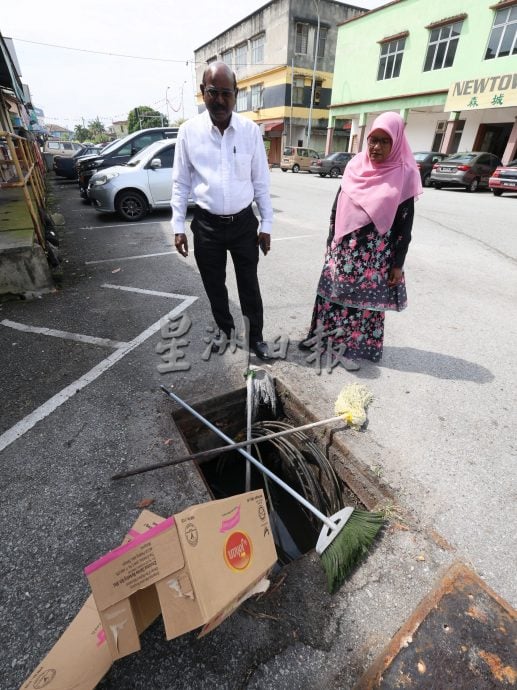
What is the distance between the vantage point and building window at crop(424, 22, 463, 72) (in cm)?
1873

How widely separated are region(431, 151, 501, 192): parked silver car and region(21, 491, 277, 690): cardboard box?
1767 cm

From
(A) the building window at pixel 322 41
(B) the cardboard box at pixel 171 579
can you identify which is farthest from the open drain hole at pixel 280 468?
(A) the building window at pixel 322 41

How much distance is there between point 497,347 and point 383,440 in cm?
193

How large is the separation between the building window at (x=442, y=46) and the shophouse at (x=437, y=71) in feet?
0.14

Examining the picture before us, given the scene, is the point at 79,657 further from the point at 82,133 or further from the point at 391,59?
the point at 82,133

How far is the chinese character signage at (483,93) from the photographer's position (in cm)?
1644

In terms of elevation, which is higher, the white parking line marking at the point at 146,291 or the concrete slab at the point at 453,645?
the concrete slab at the point at 453,645

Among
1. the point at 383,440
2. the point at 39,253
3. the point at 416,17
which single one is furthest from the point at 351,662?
the point at 416,17

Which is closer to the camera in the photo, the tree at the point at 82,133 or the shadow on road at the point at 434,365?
the shadow on road at the point at 434,365

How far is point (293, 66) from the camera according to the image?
31078 mm

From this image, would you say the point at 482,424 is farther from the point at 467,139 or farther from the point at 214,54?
the point at 214,54

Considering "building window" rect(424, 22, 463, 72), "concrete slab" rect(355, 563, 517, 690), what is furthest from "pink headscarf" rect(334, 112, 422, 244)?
"building window" rect(424, 22, 463, 72)

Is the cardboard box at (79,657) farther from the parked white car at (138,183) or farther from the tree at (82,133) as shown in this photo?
the tree at (82,133)

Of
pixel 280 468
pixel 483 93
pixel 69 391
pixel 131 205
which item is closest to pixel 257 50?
pixel 483 93
